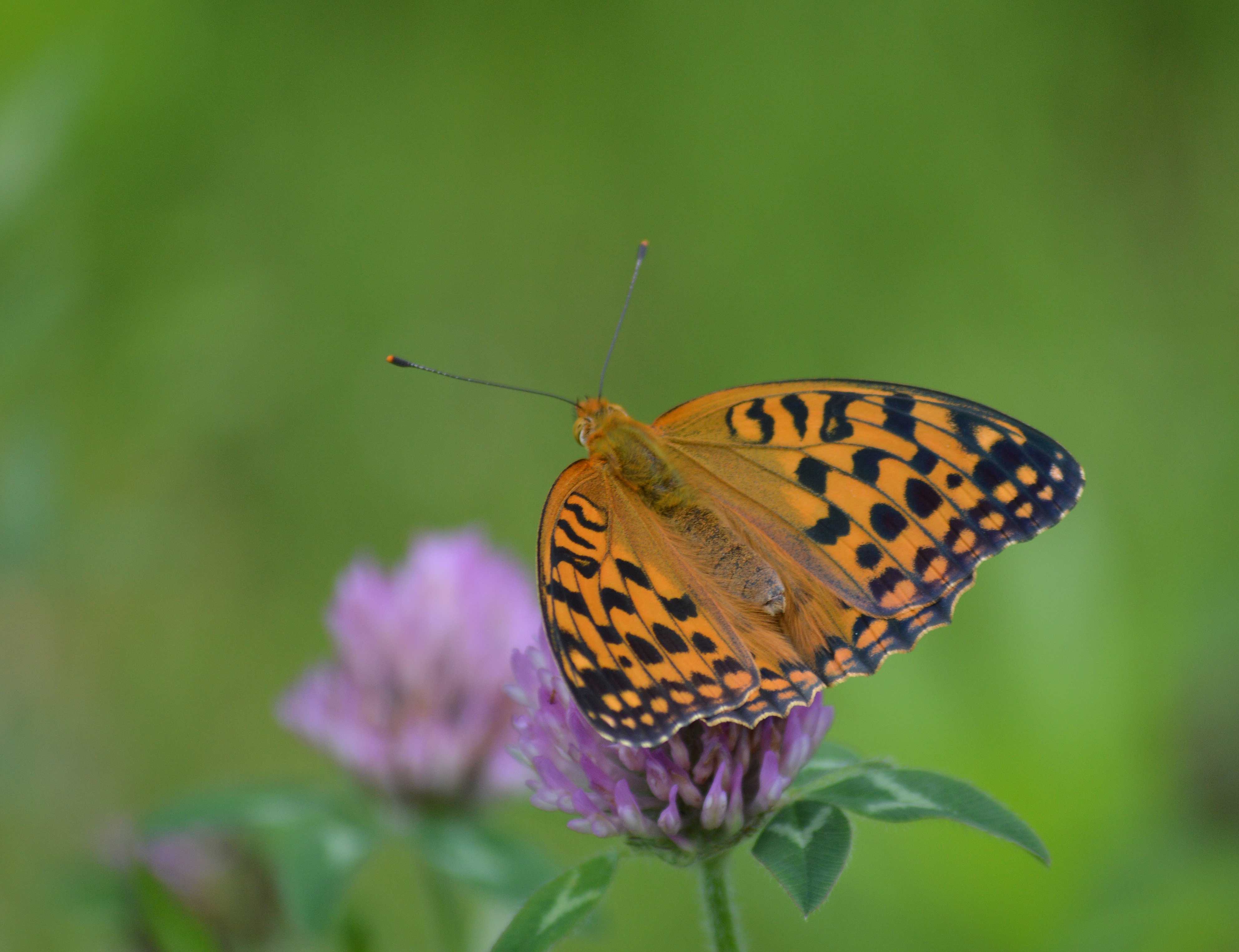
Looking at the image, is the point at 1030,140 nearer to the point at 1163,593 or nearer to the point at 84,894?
the point at 1163,593

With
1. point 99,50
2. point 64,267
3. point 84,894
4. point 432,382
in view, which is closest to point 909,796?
point 84,894

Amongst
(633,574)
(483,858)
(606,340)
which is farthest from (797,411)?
(606,340)

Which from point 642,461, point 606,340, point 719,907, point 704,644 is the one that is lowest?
point 719,907

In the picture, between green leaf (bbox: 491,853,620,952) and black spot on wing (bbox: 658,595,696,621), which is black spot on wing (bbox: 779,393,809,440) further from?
green leaf (bbox: 491,853,620,952)

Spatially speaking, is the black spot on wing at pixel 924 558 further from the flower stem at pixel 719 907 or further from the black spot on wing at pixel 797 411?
the flower stem at pixel 719 907

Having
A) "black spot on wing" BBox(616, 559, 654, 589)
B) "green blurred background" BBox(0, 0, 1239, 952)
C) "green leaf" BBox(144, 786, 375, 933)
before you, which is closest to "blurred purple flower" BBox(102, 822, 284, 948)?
"green leaf" BBox(144, 786, 375, 933)

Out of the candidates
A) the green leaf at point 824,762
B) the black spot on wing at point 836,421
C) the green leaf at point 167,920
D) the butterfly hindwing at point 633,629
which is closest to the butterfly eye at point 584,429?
the butterfly hindwing at point 633,629

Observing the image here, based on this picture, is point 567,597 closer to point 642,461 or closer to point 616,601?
point 616,601

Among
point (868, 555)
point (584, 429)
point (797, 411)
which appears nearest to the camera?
point (868, 555)
